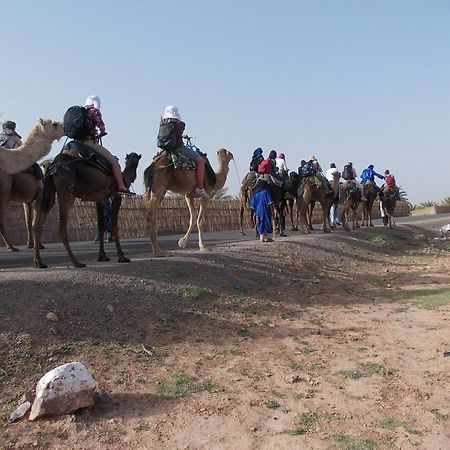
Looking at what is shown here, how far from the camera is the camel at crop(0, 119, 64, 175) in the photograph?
875 centimetres

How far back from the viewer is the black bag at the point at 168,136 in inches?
395

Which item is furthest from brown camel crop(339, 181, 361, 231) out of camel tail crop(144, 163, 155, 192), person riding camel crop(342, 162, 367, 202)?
camel tail crop(144, 163, 155, 192)

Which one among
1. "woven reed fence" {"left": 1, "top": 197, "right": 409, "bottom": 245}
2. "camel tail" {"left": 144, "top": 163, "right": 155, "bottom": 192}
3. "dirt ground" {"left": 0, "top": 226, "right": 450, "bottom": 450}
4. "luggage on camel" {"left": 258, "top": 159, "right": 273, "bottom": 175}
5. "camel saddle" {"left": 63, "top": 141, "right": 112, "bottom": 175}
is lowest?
"dirt ground" {"left": 0, "top": 226, "right": 450, "bottom": 450}

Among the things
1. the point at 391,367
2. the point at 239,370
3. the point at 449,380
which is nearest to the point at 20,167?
the point at 239,370

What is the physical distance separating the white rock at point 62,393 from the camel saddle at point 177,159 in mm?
5879

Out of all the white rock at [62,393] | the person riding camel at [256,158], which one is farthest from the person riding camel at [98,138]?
the person riding camel at [256,158]

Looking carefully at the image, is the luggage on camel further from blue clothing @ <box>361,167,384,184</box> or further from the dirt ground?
blue clothing @ <box>361,167,384,184</box>

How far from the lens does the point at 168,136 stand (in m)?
10.1

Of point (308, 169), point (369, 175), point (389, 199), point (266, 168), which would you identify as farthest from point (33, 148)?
point (389, 199)

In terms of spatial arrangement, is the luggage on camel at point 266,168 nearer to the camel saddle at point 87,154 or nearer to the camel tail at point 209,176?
the camel tail at point 209,176

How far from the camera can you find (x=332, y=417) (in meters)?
4.61

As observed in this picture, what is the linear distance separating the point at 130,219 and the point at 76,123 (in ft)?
56.0

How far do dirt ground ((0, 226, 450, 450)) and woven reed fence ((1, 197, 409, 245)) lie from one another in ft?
38.2

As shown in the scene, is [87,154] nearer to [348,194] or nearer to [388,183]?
[348,194]
